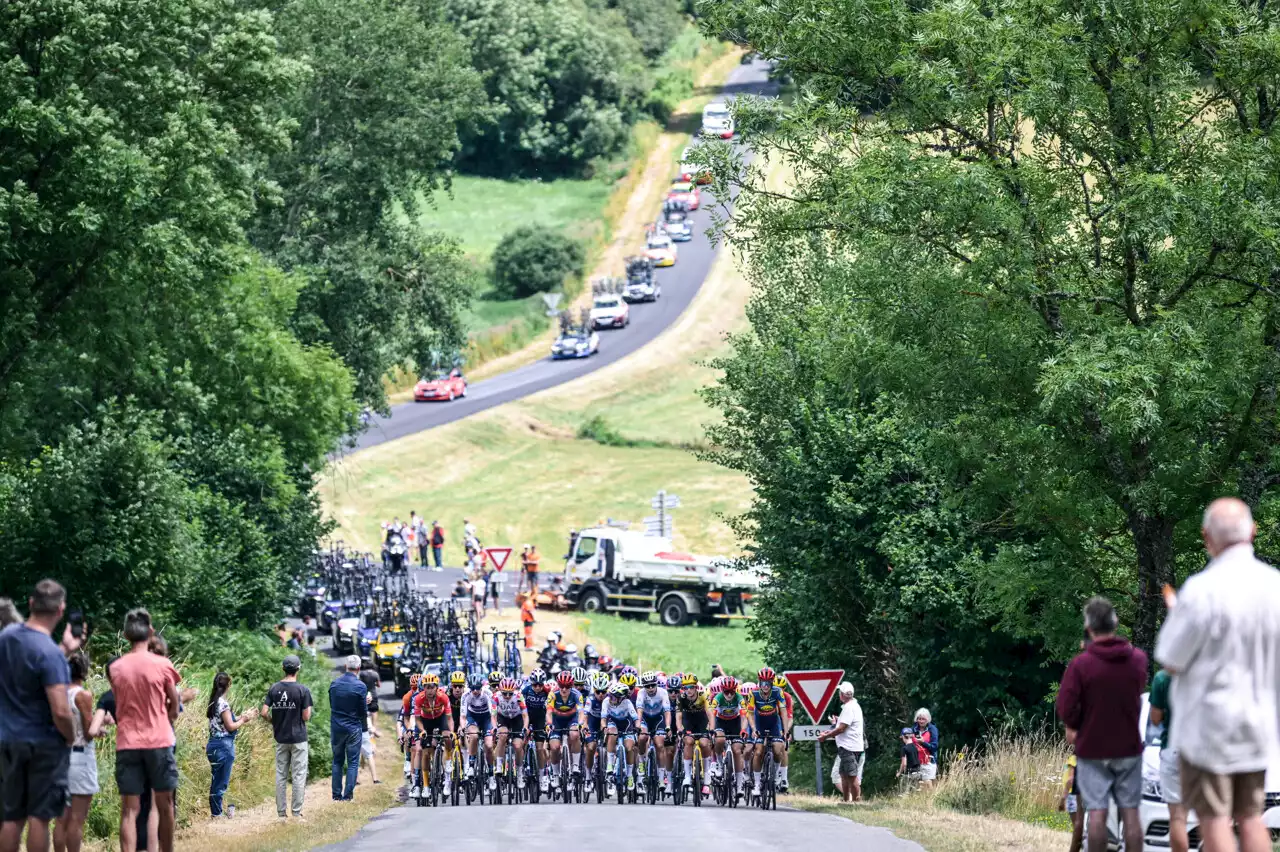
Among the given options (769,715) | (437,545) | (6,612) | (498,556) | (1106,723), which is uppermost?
(6,612)

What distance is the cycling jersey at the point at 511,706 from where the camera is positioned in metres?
22.9

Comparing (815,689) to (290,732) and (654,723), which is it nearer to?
(654,723)

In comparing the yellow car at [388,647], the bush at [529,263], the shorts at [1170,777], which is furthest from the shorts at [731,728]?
the bush at [529,263]

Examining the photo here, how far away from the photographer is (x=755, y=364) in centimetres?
3800

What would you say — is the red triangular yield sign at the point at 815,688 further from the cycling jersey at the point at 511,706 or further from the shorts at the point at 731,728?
the cycling jersey at the point at 511,706

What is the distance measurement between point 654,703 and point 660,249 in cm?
8860

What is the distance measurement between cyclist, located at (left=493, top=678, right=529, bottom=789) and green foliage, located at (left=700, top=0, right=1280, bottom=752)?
18.8ft

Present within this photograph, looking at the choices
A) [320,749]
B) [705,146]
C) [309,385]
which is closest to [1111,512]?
[705,146]

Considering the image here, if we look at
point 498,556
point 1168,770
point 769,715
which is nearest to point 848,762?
point 769,715

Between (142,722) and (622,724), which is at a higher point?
(142,722)

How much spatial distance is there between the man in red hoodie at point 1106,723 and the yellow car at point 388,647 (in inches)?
1082

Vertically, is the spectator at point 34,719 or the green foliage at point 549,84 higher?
the green foliage at point 549,84

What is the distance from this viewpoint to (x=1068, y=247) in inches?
792

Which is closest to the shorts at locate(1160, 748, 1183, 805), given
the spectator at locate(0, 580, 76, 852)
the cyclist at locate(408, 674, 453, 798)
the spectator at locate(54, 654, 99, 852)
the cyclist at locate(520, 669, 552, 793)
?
the spectator at locate(0, 580, 76, 852)
